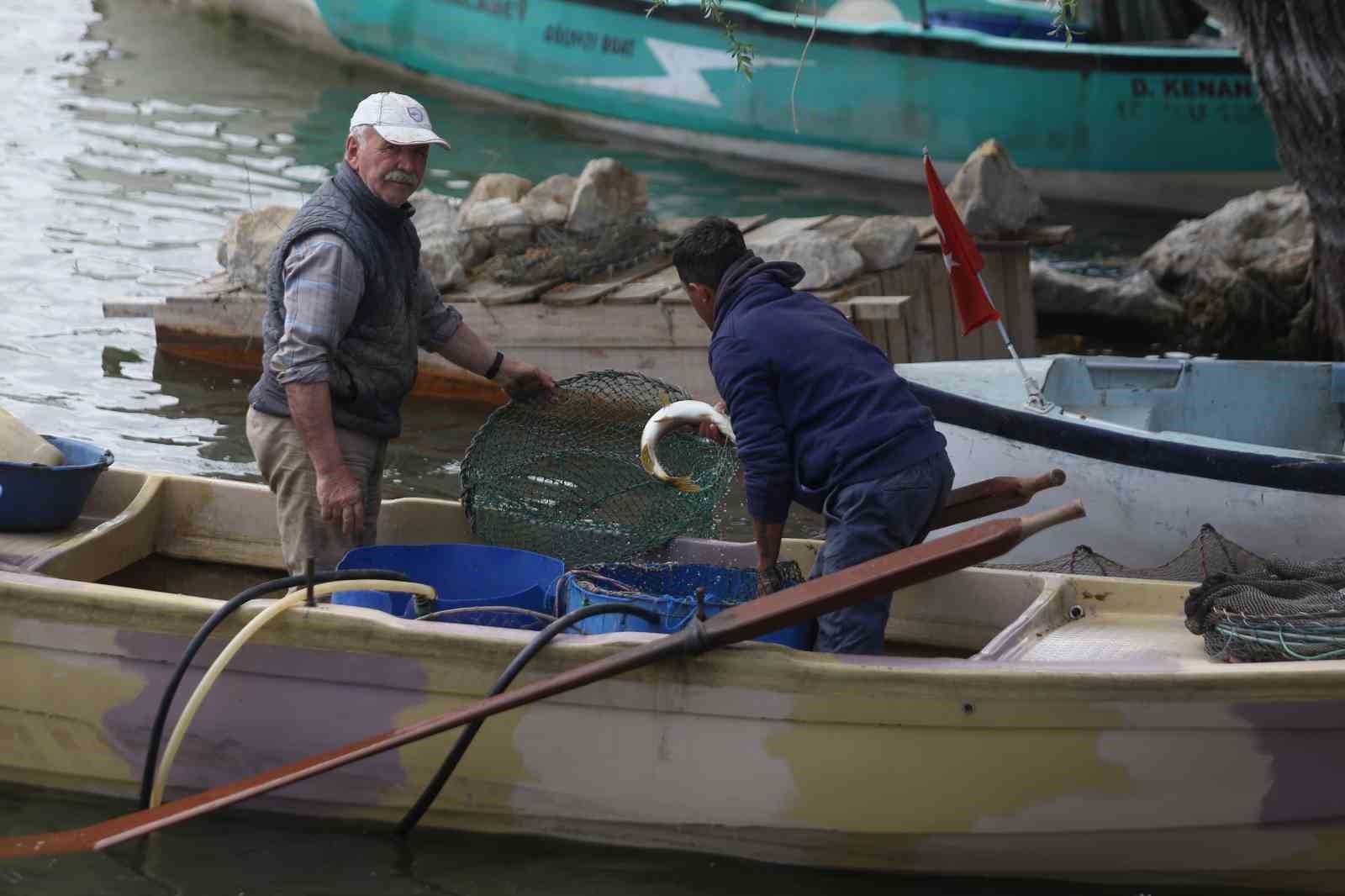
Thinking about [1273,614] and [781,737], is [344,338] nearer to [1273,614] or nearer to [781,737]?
[781,737]

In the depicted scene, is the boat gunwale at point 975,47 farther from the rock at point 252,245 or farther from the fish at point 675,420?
the fish at point 675,420

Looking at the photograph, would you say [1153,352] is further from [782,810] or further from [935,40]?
[782,810]

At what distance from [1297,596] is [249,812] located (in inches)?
137

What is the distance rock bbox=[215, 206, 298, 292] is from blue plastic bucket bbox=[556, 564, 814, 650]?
16.4ft

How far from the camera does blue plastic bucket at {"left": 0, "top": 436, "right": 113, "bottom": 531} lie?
5863 mm

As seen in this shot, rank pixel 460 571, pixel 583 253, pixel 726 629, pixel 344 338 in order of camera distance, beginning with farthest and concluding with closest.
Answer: pixel 583 253 < pixel 460 571 < pixel 344 338 < pixel 726 629

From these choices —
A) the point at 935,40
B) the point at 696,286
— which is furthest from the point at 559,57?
the point at 696,286

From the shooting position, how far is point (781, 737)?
479 cm

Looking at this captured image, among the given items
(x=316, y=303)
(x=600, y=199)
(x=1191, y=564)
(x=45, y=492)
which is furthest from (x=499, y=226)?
(x=1191, y=564)

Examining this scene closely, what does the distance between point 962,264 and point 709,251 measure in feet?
7.35

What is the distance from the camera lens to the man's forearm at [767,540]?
16.5 ft

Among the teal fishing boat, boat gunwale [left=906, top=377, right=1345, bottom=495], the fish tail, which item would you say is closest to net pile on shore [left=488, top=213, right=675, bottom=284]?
boat gunwale [left=906, top=377, right=1345, bottom=495]

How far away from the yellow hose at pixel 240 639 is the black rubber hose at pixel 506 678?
18.8 inches

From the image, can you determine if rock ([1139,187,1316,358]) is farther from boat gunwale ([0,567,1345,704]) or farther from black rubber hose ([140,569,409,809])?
black rubber hose ([140,569,409,809])
